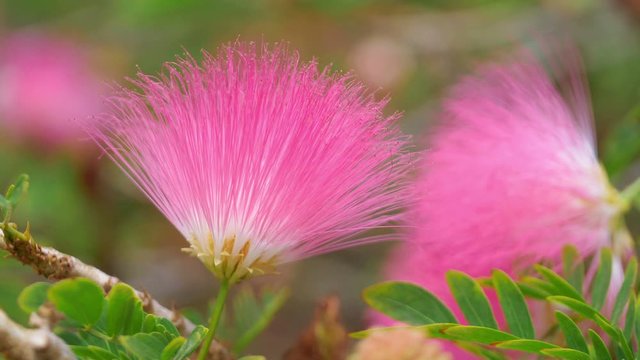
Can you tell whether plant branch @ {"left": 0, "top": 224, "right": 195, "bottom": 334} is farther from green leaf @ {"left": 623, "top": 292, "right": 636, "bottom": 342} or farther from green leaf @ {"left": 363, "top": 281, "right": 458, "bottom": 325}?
green leaf @ {"left": 623, "top": 292, "right": 636, "bottom": 342}

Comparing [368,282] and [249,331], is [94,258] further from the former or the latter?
[249,331]

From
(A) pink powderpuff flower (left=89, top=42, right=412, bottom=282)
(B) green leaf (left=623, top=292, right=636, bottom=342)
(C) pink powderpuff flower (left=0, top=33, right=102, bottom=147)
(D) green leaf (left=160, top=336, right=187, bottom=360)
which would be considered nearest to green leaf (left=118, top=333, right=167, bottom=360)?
(D) green leaf (left=160, top=336, right=187, bottom=360)

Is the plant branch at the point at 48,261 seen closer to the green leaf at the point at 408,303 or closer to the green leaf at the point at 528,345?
the green leaf at the point at 408,303

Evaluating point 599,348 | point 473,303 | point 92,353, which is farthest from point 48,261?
point 599,348

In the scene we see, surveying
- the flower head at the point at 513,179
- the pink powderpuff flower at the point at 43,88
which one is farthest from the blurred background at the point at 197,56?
the flower head at the point at 513,179

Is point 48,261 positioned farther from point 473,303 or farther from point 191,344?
point 473,303

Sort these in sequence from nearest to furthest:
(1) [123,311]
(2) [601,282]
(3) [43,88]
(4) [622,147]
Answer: (1) [123,311], (2) [601,282], (4) [622,147], (3) [43,88]

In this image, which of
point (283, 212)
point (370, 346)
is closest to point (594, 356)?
point (370, 346)
